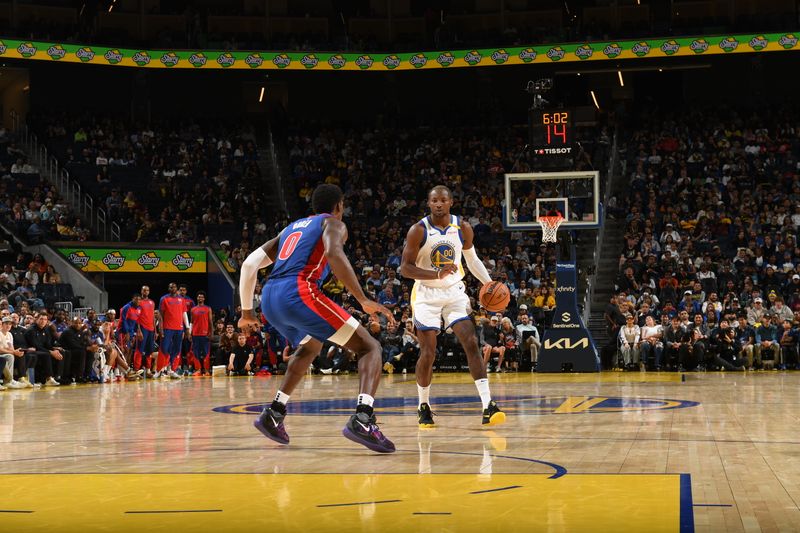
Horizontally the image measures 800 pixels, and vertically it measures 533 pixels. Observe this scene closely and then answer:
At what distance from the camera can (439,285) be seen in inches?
400

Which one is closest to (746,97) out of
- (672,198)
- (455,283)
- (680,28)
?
(680,28)

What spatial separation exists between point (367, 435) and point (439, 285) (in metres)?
2.81

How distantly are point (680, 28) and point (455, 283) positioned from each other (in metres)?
28.4

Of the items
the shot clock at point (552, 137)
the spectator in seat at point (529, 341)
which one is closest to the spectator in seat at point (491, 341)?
the spectator in seat at point (529, 341)

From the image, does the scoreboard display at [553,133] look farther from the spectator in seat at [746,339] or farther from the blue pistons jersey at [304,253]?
the blue pistons jersey at [304,253]

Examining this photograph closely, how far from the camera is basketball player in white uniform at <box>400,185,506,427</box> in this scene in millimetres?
9914

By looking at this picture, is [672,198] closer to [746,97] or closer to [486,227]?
[486,227]

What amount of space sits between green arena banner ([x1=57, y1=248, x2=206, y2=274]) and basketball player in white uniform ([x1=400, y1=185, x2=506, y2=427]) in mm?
20733

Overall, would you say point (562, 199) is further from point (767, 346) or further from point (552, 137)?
point (767, 346)

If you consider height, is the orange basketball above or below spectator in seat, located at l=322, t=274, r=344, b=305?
below

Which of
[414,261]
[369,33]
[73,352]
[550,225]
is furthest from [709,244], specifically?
[414,261]

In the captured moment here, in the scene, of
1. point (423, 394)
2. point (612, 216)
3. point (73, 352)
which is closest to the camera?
point (423, 394)

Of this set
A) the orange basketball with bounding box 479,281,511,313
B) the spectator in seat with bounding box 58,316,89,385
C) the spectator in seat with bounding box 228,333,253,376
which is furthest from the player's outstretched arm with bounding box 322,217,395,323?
the spectator in seat with bounding box 228,333,253,376

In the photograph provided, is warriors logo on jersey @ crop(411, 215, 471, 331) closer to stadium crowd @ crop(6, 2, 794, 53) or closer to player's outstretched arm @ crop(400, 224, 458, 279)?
player's outstretched arm @ crop(400, 224, 458, 279)
